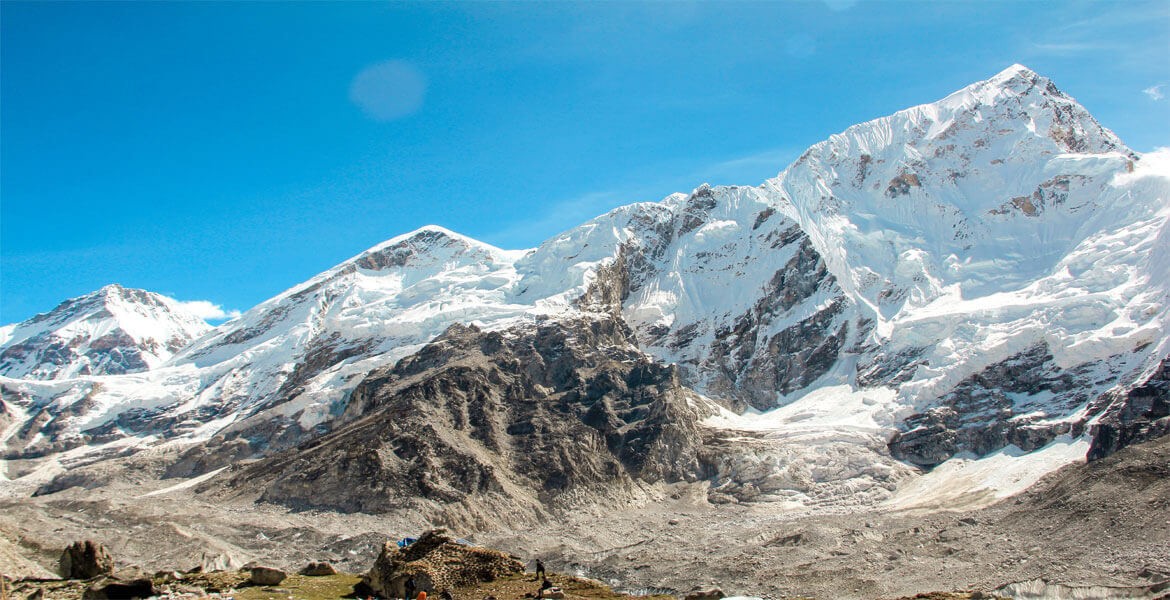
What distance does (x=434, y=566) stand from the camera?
4488cm

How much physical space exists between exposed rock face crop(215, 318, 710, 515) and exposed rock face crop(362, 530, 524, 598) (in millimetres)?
98867

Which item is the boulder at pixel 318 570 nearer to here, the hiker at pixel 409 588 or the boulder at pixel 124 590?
the hiker at pixel 409 588

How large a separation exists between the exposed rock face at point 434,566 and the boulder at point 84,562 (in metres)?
13.9

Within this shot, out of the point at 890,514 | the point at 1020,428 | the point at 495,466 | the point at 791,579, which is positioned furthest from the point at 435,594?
the point at 1020,428

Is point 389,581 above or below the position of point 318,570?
below

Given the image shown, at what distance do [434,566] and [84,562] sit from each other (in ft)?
61.1

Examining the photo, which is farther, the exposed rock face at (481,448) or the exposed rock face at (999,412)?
the exposed rock face at (999,412)

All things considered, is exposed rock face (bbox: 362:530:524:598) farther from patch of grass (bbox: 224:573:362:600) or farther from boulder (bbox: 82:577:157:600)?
boulder (bbox: 82:577:157:600)

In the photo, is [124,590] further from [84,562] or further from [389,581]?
[389,581]

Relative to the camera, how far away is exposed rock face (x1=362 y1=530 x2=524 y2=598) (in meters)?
43.5

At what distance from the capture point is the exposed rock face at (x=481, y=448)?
150 m

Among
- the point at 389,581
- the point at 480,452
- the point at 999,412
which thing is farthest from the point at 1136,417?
the point at 389,581

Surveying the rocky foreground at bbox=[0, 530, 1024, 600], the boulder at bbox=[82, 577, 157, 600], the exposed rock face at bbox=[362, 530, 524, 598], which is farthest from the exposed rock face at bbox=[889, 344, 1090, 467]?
the boulder at bbox=[82, 577, 157, 600]

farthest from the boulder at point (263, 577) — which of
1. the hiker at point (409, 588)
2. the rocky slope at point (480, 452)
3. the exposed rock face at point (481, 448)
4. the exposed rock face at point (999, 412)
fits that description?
the exposed rock face at point (999, 412)
